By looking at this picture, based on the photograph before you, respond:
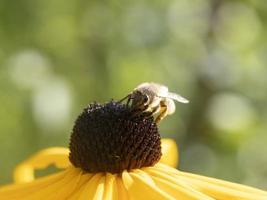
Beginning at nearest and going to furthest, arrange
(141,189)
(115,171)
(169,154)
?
(141,189)
(115,171)
(169,154)

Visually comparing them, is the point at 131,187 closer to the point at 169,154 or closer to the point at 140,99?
the point at 140,99

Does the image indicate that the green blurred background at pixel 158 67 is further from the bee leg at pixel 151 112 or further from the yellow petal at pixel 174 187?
the yellow petal at pixel 174 187

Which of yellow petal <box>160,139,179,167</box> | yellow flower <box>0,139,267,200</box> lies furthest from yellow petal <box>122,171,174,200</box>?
yellow petal <box>160,139,179,167</box>

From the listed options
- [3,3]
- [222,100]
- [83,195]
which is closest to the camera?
[83,195]

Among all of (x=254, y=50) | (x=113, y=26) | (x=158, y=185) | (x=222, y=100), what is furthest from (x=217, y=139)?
(x=158, y=185)

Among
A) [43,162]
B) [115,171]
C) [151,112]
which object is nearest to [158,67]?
[43,162]

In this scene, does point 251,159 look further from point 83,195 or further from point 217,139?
point 83,195

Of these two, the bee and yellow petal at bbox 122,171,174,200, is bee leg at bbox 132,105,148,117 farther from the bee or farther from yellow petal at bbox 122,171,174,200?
yellow petal at bbox 122,171,174,200
